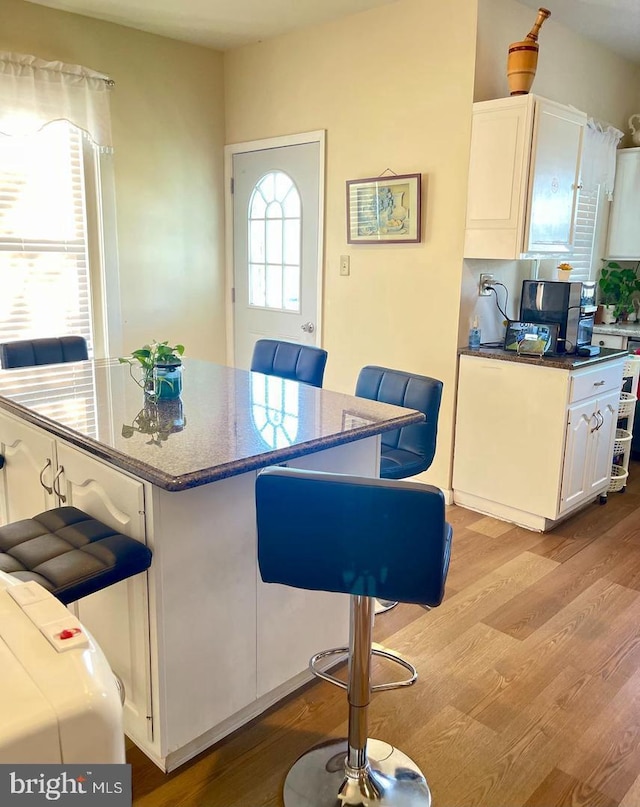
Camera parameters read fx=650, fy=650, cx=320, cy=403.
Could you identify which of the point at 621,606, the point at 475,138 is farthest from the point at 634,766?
the point at 475,138

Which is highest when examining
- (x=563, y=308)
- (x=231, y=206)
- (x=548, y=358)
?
(x=231, y=206)

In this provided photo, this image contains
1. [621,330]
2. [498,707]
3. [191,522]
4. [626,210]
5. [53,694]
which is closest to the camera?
[53,694]

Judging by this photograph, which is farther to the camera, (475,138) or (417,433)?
(475,138)

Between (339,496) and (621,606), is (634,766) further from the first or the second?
(339,496)

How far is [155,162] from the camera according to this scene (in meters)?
4.23

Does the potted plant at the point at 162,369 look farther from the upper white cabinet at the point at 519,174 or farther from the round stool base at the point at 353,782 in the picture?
the upper white cabinet at the point at 519,174

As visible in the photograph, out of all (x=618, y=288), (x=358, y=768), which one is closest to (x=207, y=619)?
(x=358, y=768)

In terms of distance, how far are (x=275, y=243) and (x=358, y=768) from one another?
11.3ft

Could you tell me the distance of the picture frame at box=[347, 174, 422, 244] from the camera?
3.56 m

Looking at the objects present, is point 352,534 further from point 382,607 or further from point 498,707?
point 382,607

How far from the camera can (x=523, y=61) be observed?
3.07 m

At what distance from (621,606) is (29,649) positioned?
2.51 metres

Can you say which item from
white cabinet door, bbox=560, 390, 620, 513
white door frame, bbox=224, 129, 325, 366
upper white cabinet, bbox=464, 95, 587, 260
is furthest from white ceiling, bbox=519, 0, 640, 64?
white cabinet door, bbox=560, 390, 620, 513

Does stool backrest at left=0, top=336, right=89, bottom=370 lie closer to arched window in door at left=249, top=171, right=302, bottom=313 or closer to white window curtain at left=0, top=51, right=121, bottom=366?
white window curtain at left=0, top=51, right=121, bottom=366
